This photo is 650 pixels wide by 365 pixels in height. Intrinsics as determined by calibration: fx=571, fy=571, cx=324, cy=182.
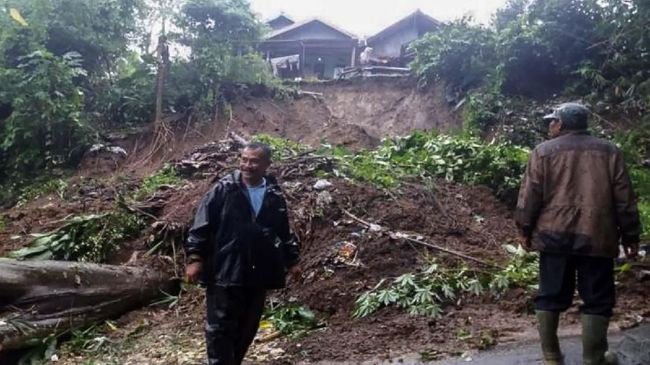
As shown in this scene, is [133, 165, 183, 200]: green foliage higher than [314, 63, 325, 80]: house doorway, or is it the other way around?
[314, 63, 325, 80]: house doorway

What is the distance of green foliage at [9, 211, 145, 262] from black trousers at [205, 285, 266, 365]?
3.37 m

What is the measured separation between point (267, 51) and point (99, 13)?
12498 millimetres

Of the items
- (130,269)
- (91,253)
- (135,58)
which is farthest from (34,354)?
(135,58)

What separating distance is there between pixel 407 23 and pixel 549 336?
998 inches

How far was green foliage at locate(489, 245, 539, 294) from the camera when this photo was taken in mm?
5469

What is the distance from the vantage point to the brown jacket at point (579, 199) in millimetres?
3480

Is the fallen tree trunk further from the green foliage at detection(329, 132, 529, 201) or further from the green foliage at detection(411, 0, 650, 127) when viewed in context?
the green foliage at detection(411, 0, 650, 127)

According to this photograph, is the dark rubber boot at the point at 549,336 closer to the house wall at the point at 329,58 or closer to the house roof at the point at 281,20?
the house wall at the point at 329,58

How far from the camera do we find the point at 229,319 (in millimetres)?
3738

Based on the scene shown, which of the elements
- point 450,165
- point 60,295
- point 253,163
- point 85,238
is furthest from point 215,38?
point 253,163

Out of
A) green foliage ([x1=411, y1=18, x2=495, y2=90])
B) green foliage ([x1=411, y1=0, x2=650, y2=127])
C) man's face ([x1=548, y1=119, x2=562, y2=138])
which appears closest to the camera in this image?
man's face ([x1=548, y1=119, x2=562, y2=138])

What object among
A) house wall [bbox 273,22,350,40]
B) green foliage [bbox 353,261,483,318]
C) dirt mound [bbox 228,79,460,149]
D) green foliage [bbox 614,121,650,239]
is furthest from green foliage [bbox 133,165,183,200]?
house wall [bbox 273,22,350,40]

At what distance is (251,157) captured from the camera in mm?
3836

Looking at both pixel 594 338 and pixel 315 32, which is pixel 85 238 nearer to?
pixel 594 338
